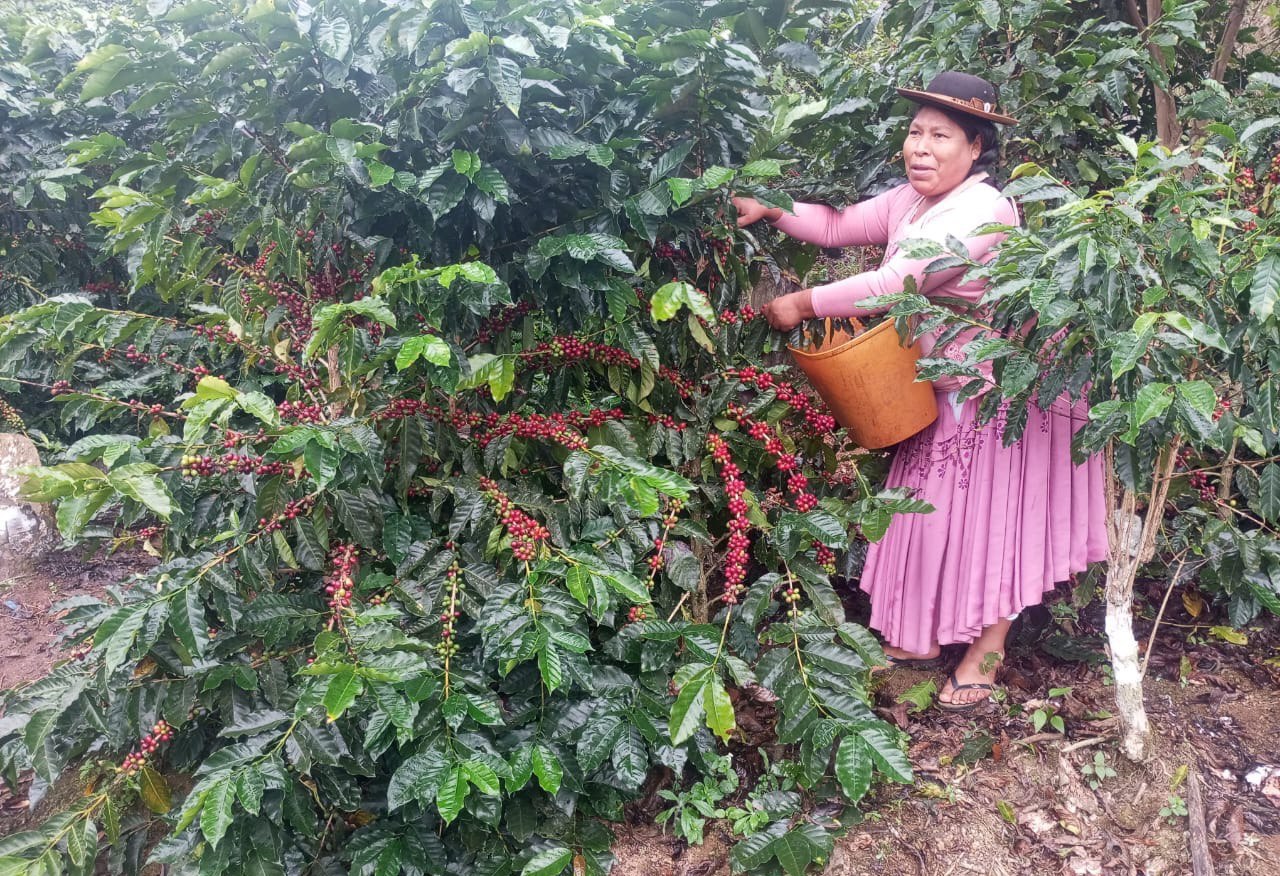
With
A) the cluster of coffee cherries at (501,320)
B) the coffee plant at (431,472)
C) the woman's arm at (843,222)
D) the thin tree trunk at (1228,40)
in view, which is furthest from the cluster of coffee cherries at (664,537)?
the thin tree trunk at (1228,40)

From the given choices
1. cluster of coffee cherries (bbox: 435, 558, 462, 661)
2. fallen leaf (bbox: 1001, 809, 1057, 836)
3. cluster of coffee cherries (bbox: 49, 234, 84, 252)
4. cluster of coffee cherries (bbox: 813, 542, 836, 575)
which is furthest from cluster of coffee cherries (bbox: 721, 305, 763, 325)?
cluster of coffee cherries (bbox: 49, 234, 84, 252)

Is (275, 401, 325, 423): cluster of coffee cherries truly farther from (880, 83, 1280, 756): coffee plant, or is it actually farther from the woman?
Answer: (880, 83, 1280, 756): coffee plant

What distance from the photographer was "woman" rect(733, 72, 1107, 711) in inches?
84.2

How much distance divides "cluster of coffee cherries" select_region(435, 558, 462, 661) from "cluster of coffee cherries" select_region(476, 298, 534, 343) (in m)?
0.58

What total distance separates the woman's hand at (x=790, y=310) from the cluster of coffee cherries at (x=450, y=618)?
110cm

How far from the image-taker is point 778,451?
2109mm

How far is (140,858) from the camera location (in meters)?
1.90

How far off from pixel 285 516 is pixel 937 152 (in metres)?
1.89

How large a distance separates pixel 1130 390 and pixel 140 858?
8.08 feet

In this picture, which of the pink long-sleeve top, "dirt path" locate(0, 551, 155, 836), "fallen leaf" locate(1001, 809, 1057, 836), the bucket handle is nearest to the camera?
"fallen leaf" locate(1001, 809, 1057, 836)

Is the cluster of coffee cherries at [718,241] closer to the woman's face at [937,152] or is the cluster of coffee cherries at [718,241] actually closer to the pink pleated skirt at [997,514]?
the woman's face at [937,152]

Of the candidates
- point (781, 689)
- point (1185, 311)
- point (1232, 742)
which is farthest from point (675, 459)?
point (1232, 742)

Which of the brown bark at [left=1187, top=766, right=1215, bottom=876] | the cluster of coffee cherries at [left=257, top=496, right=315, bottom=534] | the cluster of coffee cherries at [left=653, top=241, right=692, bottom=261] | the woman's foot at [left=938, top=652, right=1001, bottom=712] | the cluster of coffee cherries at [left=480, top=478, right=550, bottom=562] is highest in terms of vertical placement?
the cluster of coffee cherries at [left=653, top=241, right=692, bottom=261]

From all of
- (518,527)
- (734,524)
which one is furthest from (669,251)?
(518,527)
